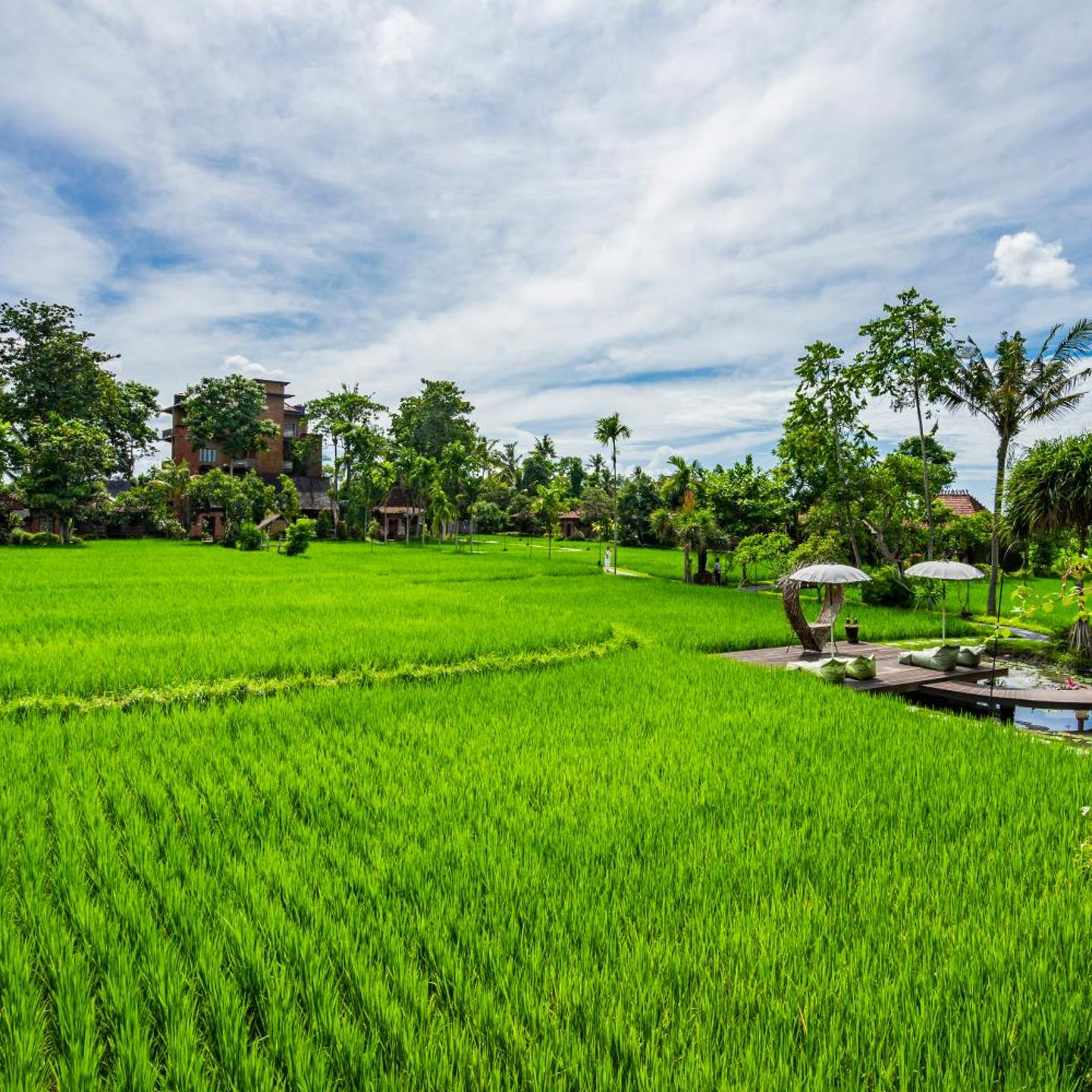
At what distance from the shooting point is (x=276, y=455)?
59062 millimetres

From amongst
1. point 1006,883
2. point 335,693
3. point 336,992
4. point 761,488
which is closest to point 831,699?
point 1006,883

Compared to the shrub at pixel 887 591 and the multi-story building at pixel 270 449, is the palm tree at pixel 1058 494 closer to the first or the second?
the shrub at pixel 887 591

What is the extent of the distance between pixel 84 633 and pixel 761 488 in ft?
74.2

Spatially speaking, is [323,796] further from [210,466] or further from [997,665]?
[210,466]

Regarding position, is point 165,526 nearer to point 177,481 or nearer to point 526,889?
point 177,481

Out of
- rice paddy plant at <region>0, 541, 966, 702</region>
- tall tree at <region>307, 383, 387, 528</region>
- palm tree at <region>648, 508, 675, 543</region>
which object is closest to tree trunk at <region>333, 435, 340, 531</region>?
tall tree at <region>307, 383, 387, 528</region>

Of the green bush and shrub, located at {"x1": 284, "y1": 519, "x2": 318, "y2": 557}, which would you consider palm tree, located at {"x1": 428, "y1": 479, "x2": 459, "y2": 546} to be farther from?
Result: the green bush

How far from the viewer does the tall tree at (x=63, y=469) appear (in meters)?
34.0

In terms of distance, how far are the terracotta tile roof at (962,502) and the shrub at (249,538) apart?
40102mm

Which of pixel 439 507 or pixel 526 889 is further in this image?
pixel 439 507

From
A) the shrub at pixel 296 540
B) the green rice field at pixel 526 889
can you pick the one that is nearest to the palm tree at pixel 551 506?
the shrub at pixel 296 540

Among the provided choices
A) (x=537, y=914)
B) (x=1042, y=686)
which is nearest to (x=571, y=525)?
(x=1042, y=686)

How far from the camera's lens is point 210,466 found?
5653 cm

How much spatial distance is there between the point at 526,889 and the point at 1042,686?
9.41m
